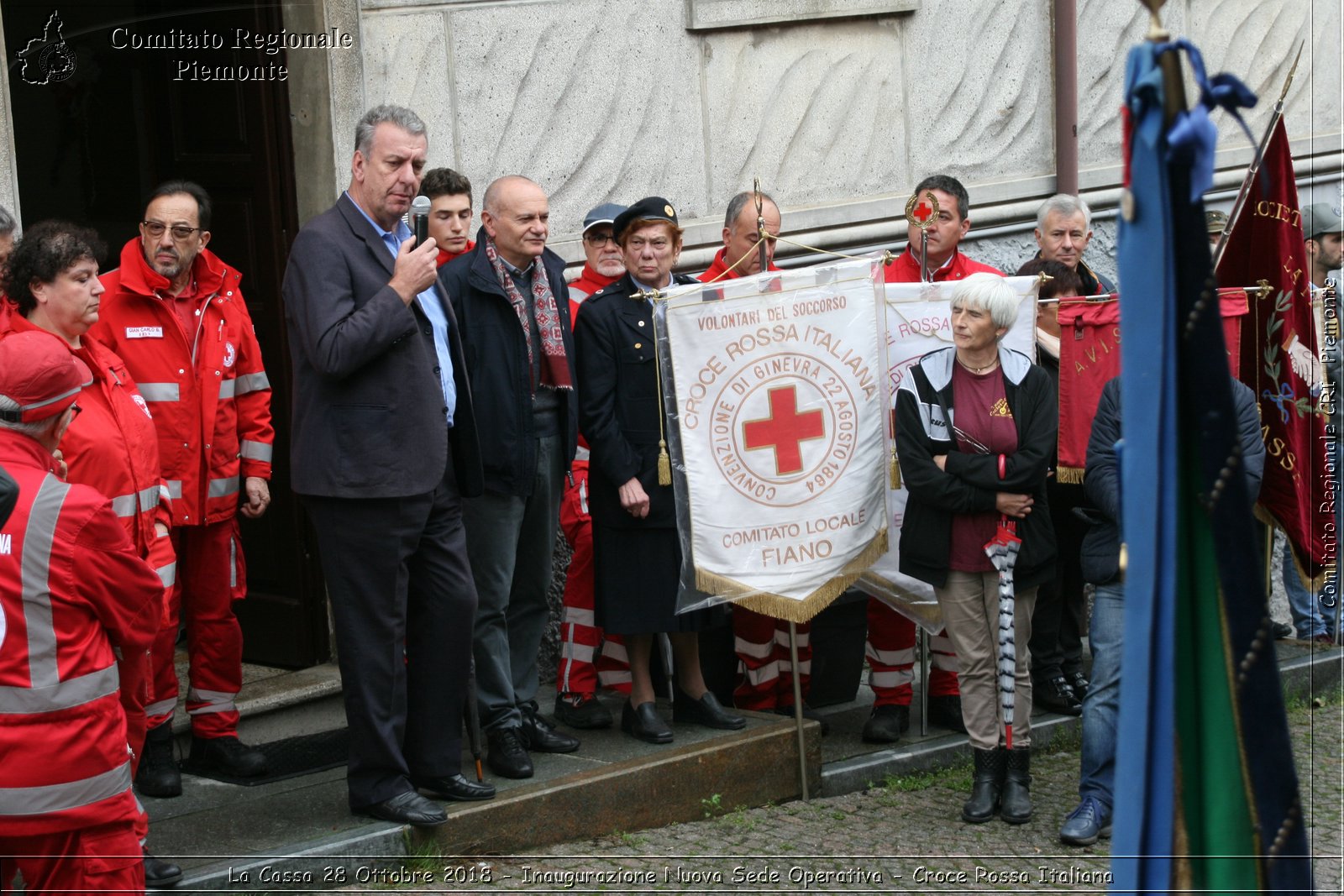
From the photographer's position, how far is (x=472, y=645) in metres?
5.82

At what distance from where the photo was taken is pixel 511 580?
5992 millimetres

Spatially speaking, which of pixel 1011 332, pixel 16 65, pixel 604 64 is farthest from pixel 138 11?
pixel 1011 332

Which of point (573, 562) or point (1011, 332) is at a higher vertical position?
point (1011, 332)

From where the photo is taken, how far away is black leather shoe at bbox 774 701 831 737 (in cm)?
683

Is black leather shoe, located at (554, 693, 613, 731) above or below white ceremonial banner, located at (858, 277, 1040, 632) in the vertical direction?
below

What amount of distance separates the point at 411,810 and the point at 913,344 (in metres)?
2.72

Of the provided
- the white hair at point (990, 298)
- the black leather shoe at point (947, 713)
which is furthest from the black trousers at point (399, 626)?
the black leather shoe at point (947, 713)

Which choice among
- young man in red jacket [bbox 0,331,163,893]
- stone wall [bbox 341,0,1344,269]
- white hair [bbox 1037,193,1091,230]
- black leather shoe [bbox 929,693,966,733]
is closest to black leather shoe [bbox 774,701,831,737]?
black leather shoe [bbox 929,693,966,733]

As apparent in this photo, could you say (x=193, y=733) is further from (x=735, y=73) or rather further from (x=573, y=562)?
(x=735, y=73)

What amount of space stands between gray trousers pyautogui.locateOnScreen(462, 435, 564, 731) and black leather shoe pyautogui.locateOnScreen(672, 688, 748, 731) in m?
0.61

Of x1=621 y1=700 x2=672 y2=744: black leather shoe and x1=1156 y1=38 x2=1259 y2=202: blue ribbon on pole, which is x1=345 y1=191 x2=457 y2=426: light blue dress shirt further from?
x1=1156 y1=38 x2=1259 y2=202: blue ribbon on pole

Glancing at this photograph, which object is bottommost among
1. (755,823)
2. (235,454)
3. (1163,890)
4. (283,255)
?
(755,823)

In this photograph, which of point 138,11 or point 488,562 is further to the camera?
point 138,11

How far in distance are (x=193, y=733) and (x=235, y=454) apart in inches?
39.2
